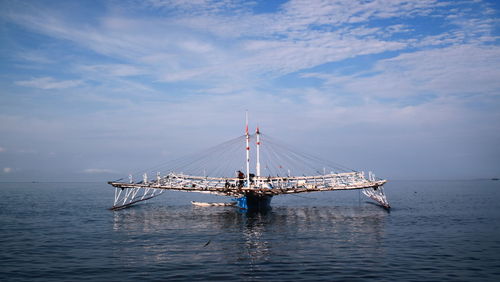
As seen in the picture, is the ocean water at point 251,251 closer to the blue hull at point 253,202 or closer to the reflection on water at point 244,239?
the reflection on water at point 244,239

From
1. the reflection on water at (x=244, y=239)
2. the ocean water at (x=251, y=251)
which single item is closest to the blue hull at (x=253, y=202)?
the reflection on water at (x=244, y=239)

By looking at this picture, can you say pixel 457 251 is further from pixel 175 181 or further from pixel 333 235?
pixel 175 181

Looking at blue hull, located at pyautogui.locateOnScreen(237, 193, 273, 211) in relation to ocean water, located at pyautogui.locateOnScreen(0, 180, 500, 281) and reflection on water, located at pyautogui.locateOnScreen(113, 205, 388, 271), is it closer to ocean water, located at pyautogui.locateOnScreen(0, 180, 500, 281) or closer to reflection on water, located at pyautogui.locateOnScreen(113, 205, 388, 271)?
reflection on water, located at pyautogui.locateOnScreen(113, 205, 388, 271)

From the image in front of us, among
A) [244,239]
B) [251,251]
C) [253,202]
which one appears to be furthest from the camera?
[253,202]

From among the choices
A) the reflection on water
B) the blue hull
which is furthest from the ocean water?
the blue hull

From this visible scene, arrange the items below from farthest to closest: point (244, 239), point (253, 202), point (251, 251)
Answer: point (253, 202) → point (244, 239) → point (251, 251)

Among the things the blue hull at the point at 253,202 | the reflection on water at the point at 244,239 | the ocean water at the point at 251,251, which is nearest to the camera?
the ocean water at the point at 251,251

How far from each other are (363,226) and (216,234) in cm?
1754

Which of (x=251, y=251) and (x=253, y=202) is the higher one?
(x=253, y=202)

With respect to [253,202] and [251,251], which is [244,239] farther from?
[253,202]

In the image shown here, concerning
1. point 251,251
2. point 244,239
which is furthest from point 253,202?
point 251,251

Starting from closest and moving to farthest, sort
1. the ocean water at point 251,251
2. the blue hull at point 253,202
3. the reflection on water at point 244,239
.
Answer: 1. the ocean water at point 251,251
2. the reflection on water at point 244,239
3. the blue hull at point 253,202

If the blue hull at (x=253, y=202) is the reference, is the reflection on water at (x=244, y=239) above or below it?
below

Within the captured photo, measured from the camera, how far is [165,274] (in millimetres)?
21750
